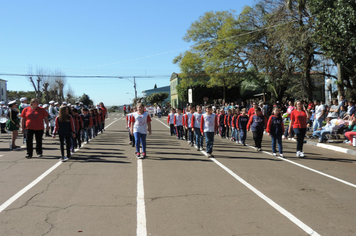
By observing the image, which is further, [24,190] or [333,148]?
[333,148]

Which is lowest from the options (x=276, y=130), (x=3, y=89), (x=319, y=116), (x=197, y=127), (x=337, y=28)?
(x=276, y=130)

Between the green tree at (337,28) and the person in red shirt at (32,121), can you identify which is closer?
the person in red shirt at (32,121)

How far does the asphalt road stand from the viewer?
4.58 metres

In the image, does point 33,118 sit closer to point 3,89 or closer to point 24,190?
point 24,190

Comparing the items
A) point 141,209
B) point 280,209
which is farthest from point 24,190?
point 280,209

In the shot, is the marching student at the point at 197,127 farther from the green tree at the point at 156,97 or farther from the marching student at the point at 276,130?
the green tree at the point at 156,97

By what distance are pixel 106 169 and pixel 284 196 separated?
453 cm

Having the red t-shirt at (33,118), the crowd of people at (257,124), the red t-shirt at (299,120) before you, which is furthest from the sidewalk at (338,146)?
the red t-shirt at (33,118)

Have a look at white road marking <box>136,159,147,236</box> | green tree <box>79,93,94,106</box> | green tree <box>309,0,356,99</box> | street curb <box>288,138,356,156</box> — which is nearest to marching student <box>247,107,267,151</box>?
street curb <box>288,138,356,156</box>

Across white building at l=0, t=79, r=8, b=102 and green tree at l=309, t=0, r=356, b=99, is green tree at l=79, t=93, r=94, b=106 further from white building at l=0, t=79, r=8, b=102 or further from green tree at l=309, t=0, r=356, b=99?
green tree at l=309, t=0, r=356, b=99

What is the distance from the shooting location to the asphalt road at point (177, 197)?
180 inches

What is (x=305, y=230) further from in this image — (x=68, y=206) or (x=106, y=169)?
(x=106, y=169)

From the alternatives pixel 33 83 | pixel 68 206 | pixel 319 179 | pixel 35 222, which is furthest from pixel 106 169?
pixel 33 83

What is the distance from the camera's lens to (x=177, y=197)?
6.03 meters
